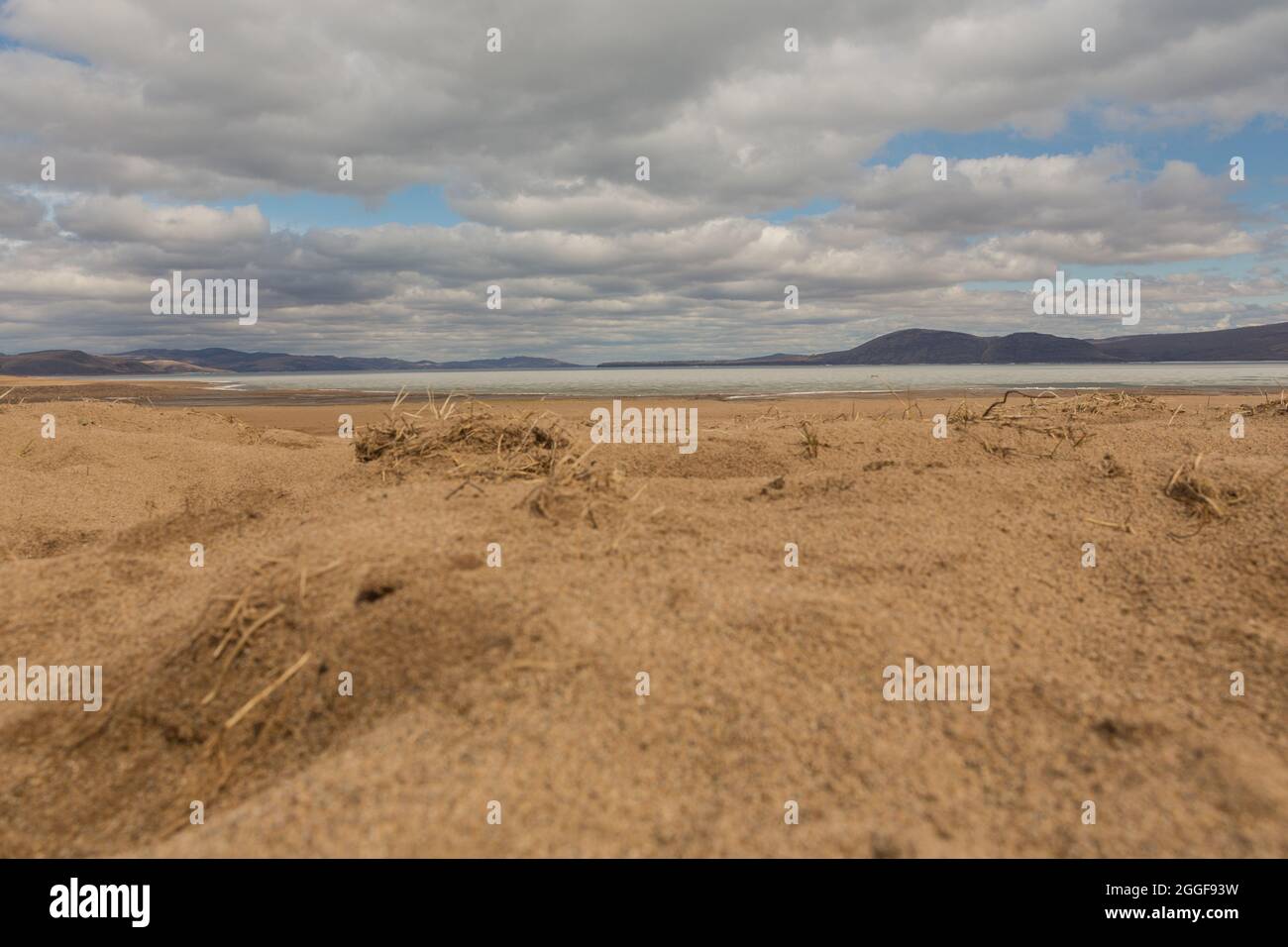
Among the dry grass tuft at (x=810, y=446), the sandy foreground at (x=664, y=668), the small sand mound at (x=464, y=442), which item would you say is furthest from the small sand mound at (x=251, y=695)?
the dry grass tuft at (x=810, y=446)

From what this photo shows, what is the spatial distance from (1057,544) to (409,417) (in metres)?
4.11

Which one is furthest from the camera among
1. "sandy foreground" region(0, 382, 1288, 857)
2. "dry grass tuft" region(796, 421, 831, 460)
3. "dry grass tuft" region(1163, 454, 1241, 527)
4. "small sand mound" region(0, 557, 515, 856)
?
"dry grass tuft" region(796, 421, 831, 460)

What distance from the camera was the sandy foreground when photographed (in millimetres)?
1846

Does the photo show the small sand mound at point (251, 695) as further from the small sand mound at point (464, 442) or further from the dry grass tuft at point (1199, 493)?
the dry grass tuft at point (1199, 493)

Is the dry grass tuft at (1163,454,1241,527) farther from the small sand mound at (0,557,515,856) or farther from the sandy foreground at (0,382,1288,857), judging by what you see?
the small sand mound at (0,557,515,856)

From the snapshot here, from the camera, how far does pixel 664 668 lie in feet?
7.55

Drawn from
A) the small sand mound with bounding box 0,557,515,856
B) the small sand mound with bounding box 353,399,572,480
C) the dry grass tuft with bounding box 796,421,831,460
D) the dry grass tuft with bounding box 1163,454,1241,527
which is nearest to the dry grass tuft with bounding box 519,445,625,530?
the small sand mound with bounding box 353,399,572,480

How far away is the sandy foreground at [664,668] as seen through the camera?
1.85 metres

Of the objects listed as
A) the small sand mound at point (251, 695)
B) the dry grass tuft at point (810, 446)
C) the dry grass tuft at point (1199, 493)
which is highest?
the dry grass tuft at point (810, 446)

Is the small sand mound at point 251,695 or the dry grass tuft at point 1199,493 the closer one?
the small sand mound at point 251,695

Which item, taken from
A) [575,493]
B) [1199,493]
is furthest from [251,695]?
[1199,493]

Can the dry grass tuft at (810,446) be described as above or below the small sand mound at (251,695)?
above

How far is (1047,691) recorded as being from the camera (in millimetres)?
2365

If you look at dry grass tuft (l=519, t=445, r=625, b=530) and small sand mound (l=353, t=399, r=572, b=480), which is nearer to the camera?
dry grass tuft (l=519, t=445, r=625, b=530)
